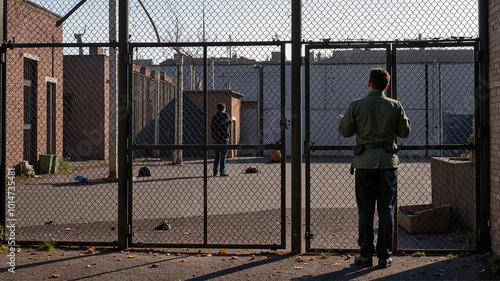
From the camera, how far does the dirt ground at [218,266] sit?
5273 millimetres

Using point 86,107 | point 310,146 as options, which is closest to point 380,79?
point 310,146

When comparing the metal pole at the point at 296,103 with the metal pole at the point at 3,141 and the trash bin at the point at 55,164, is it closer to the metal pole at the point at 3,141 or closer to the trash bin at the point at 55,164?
the metal pole at the point at 3,141

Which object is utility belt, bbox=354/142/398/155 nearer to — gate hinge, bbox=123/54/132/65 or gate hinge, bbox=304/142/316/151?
gate hinge, bbox=304/142/316/151

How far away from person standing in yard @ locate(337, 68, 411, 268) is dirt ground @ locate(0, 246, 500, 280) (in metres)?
0.33

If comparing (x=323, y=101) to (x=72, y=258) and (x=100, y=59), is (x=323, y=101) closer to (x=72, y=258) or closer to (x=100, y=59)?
(x=100, y=59)

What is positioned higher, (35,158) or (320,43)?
(320,43)

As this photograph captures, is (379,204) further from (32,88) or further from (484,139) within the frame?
(32,88)

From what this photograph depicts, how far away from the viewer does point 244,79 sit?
3247cm

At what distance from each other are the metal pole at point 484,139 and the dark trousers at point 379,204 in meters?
1.24

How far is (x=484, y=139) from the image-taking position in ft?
19.9

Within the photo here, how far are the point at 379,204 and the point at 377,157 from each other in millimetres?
523

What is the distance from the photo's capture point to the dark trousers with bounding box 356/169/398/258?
5.49 metres

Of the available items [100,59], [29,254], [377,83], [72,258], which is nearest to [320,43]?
[377,83]

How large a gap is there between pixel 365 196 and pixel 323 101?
91.0 feet
